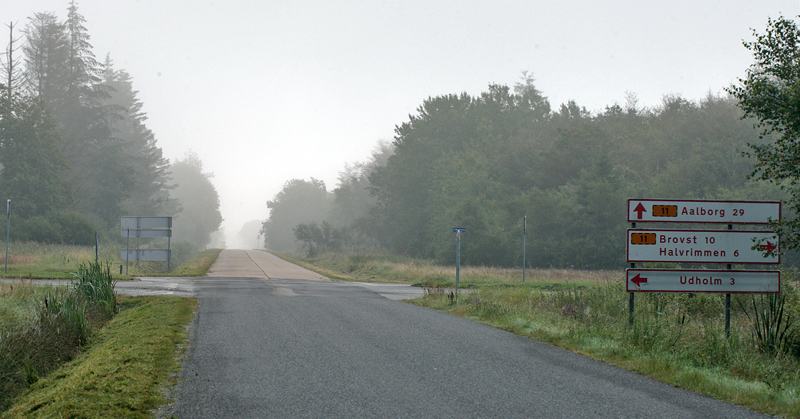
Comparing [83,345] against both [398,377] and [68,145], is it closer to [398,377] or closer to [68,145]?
[398,377]

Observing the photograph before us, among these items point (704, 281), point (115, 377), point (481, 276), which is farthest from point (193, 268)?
point (704, 281)

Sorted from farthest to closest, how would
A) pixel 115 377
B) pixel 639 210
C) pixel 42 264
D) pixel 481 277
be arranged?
pixel 481 277 < pixel 42 264 < pixel 639 210 < pixel 115 377

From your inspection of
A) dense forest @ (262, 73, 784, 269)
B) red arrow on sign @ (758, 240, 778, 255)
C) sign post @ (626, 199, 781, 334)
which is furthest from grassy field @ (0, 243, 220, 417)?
dense forest @ (262, 73, 784, 269)

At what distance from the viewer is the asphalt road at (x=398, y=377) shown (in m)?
6.44

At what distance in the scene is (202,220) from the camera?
140 metres

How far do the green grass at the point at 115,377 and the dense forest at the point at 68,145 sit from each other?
46.8 metres

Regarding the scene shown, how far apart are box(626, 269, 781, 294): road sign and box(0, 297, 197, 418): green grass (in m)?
8.40

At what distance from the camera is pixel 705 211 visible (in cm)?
1163

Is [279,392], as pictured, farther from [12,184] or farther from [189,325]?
[12,184]

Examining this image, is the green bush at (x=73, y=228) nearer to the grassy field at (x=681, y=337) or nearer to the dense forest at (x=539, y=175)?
the dense forest at (x=539, y=175)

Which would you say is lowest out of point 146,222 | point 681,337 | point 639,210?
point 681,337

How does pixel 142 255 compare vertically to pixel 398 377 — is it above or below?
above

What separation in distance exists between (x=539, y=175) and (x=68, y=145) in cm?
5394

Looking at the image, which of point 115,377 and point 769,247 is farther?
point 769,247
